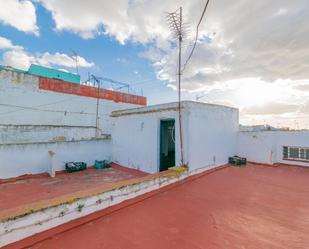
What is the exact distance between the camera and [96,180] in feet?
27.6

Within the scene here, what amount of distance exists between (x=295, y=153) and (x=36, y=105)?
51.5 feet

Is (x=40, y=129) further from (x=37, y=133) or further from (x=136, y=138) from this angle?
(x=136, y=138)

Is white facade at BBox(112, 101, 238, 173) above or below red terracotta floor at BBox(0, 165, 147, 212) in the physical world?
above

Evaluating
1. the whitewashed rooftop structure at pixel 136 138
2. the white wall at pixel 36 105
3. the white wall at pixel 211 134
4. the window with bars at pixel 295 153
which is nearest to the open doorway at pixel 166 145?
the whitewashed rooftop structure at pixel 136 138

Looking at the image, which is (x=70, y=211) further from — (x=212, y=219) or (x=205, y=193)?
(x=205, y=193)

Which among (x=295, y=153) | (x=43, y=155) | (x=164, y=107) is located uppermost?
(x=164, y=107)

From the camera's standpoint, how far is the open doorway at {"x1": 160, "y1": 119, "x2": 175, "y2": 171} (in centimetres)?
793

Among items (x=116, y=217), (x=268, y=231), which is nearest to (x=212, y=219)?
(x=268, y=231)

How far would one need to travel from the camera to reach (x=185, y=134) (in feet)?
20.4

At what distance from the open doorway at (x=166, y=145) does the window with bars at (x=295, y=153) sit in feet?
16.1

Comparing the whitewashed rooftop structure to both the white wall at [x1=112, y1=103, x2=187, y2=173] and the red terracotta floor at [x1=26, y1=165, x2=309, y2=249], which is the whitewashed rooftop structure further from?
the red terracotta floor at [x1=26, y1=165, x2=309, y2=249]

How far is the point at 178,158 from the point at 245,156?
A: 159 inches

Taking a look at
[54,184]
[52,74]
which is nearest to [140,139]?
[54,184]

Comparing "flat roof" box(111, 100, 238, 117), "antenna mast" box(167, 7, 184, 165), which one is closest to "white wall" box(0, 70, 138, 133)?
"flat roof" box(111, 100, 238, 117)
